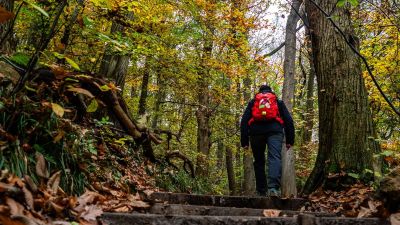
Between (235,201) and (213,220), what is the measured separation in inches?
103

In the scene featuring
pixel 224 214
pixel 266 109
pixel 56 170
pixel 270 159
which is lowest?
pixel 224 214

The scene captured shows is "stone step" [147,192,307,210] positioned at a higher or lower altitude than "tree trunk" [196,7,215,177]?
lower

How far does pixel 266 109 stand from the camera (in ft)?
21.4

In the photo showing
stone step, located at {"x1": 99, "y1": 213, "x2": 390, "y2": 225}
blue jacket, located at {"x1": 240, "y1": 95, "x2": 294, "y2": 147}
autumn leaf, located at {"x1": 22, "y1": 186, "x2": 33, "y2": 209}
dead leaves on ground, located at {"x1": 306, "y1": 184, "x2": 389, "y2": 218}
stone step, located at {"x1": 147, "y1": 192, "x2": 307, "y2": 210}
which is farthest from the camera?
blue jacket, located at {"x1": 240, "y1": 95, "x2": 294, "y2": 147}

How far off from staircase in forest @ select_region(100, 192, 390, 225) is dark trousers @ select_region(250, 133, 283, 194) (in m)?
1.14

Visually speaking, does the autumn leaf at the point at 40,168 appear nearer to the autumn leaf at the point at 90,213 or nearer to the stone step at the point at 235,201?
the autumn leaf at the point at 90,213

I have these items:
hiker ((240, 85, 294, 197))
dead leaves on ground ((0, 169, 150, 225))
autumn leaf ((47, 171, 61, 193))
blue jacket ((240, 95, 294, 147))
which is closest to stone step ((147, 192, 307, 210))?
hiker ((240, 85, 294, 197))

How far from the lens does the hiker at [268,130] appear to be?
641 centimetres

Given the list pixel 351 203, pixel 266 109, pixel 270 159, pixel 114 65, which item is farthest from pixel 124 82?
pixel 351 203

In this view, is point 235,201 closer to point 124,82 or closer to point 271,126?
point 271,126

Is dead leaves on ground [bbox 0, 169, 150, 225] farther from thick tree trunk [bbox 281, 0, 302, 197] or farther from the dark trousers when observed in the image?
thick tree trunk [bbox 281, 0, 302, 197]

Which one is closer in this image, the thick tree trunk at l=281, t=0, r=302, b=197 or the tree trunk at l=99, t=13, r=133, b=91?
the tree trunk at l=99, t=13, r=133, b=91

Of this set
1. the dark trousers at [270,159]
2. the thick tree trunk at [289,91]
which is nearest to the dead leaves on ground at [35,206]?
the dark trousers at [270,159]

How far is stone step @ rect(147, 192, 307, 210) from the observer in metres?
5.05
